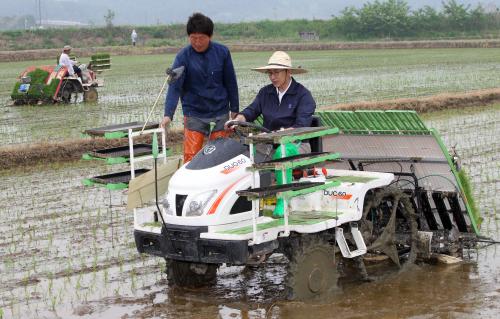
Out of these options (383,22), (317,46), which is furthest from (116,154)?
(383,22)

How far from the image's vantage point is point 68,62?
20578mm

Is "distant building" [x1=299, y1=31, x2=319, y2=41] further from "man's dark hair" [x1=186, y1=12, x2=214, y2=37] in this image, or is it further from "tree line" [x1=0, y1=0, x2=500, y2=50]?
"man's dark hair" [x1=186, y1=12, x2=214, y2=37]

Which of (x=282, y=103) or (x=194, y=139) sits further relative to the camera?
(x=194, y=139)

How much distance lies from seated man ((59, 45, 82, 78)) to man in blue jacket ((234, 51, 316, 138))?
1380 cm

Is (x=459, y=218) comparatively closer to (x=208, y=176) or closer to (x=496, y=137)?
(x=208, y=176)

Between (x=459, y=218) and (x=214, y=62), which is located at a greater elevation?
(x=214, y=62)

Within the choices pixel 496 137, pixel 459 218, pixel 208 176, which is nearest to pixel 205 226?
pixel 208 176

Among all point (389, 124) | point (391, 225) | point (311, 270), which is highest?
point (389, 124)

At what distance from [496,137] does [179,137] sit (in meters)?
4.97

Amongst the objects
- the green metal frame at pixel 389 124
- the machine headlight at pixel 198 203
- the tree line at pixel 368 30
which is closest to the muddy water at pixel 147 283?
the green metal frame at pixel 389 124

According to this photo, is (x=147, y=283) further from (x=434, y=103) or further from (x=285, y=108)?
(x=434, y=103)

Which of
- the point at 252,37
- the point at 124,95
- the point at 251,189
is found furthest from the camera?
the point at 252,37

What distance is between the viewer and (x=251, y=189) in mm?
6098

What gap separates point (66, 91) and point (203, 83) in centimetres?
1431
